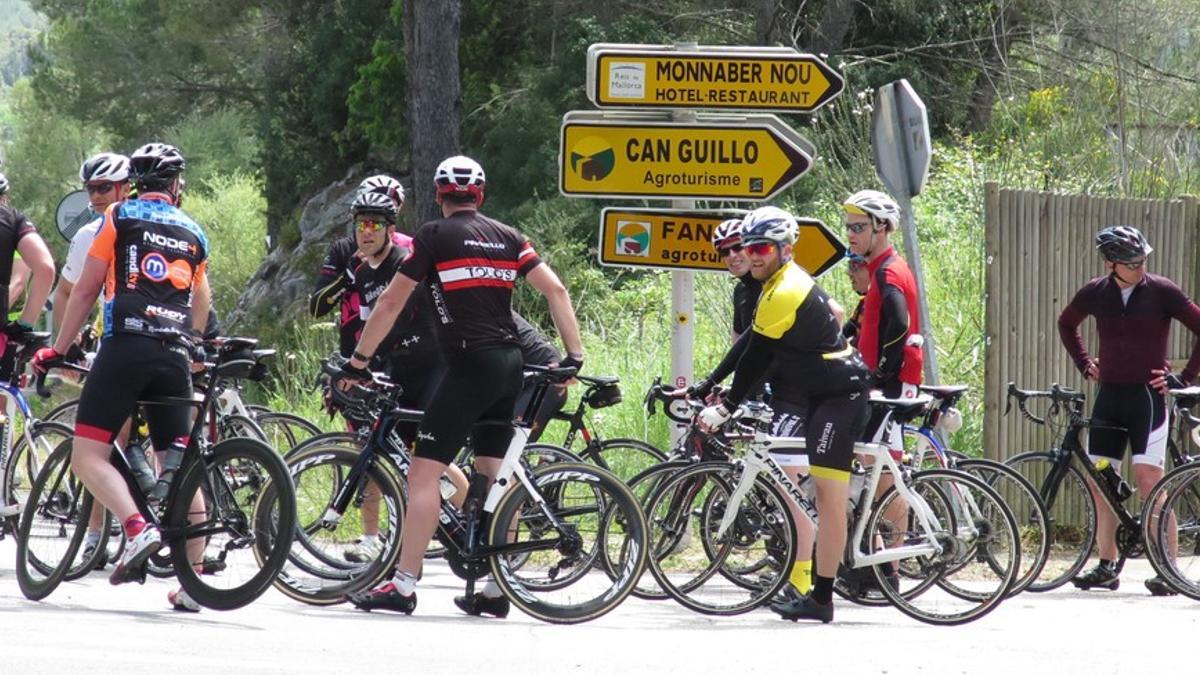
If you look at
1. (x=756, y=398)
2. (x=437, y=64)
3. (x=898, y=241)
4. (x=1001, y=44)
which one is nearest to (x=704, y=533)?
(x=756, y=398)

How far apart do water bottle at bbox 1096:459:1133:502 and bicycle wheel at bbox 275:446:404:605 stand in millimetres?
3999

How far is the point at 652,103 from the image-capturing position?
1091 cm

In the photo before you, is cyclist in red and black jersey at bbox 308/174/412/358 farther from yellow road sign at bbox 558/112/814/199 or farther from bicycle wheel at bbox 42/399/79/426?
bicycle wheel at bbox 42/399/79/426

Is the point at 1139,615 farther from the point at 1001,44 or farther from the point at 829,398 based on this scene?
the point at 1001,44

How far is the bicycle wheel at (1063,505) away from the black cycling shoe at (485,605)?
2.96 metres

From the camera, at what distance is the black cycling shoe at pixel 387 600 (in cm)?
825

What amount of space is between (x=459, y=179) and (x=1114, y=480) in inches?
162

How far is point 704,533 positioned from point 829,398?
0.89 metres

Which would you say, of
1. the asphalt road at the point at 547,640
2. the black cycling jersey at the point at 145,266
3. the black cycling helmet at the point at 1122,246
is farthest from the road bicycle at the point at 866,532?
the black cycling jersey at the point at 145,266

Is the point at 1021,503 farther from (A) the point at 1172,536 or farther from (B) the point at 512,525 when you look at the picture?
(B) the point at 512,525

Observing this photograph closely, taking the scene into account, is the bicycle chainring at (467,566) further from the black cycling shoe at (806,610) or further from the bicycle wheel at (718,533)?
the black cycling shoe at (806,610)

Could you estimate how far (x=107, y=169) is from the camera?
9.47 metres

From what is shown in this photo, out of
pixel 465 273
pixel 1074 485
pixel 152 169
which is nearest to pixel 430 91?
pixel 1074 485

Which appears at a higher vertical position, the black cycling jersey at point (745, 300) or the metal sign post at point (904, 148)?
the metal sign post at point (904, 148)
